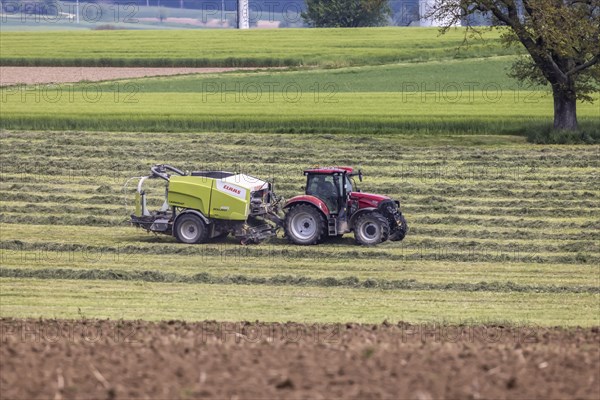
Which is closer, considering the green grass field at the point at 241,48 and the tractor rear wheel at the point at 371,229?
the tractor rear wheel at the point at 371,229

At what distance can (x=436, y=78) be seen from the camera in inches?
1939

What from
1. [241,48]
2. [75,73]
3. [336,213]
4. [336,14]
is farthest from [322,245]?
[336,14]

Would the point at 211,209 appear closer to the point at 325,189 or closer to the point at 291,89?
the point at 325,189

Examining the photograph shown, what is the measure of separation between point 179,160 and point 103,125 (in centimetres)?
753

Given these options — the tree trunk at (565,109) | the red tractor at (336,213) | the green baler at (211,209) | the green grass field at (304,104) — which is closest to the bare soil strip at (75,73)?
the green grass field at (304,104)

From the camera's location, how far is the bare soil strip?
167 feet

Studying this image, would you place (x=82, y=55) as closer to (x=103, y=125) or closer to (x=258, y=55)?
(x=258, y=55)

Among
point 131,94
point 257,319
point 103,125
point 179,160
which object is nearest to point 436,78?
point 131,94

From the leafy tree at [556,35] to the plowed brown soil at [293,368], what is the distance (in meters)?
21.2

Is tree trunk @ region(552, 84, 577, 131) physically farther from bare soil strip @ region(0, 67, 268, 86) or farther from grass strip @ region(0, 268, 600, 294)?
bare soil strip @ region(0, 67, 268, 86)

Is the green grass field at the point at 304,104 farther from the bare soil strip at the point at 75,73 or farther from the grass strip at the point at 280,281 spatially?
the grass strip at the point at 280,281

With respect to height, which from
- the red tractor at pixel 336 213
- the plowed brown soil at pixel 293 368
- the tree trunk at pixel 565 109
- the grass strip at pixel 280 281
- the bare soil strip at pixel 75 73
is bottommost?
the grass strip at pixel 280 281

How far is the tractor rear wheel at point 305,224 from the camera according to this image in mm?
21812

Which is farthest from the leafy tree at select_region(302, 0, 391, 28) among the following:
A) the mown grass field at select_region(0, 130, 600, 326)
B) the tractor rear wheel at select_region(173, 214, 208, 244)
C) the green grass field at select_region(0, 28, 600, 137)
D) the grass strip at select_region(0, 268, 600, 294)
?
the grass strip at select_region(0, 268, 600, 294)
